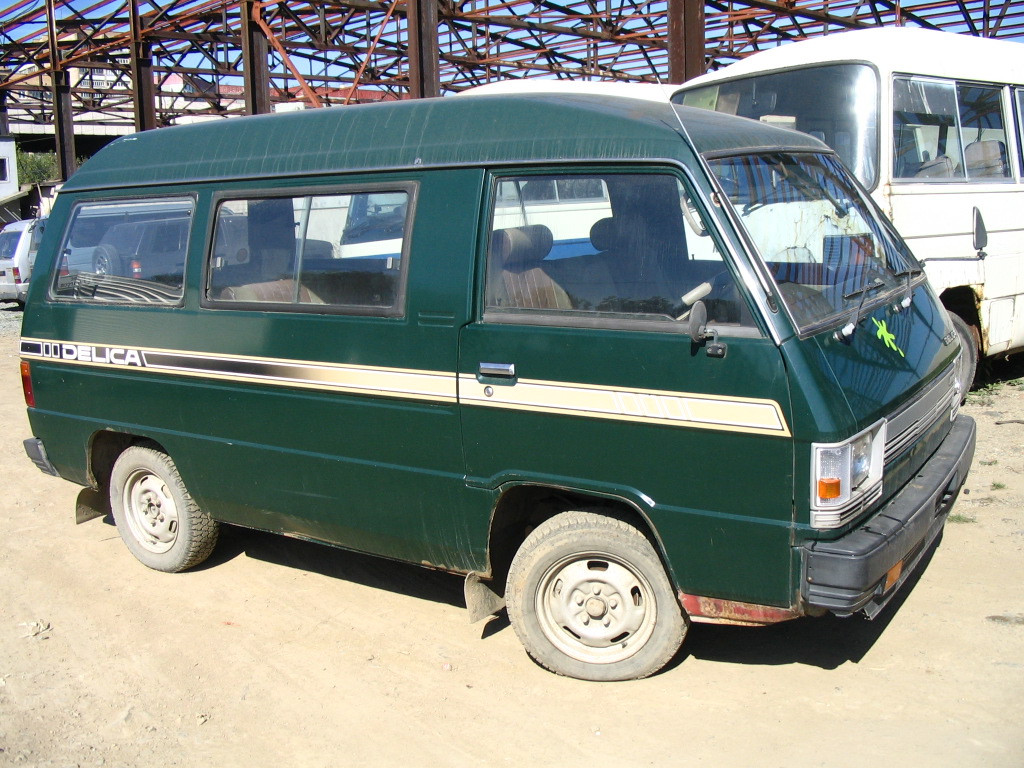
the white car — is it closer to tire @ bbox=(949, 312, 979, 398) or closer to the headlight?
tire @ bbox=(949, 312, 979, 398)

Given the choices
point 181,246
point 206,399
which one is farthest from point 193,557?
point 181,246

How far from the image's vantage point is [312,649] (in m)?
4.27

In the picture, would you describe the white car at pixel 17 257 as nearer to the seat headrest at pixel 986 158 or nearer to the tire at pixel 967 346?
the seat headrest at pixel 986 158

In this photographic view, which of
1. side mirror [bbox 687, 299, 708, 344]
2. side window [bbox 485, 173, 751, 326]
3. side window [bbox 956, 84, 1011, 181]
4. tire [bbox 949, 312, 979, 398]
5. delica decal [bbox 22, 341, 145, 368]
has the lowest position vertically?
tire [bbox 949, 312, 979, 398]

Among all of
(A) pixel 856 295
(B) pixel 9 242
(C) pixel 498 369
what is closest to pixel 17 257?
(B) pixel 9 242

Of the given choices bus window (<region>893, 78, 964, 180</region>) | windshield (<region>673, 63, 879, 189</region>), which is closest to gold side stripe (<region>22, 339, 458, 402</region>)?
windshield (<region>673, 63, 879, 189</region>)

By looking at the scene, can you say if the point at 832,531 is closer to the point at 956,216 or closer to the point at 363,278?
the point at 363,278

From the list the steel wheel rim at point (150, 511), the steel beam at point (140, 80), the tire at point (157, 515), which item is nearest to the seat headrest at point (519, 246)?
the tire at point (157, 515)

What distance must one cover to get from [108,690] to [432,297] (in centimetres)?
214

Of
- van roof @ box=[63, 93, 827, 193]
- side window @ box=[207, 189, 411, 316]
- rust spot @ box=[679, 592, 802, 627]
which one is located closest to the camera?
rust spot @ box=[679, 592, 802, 627]

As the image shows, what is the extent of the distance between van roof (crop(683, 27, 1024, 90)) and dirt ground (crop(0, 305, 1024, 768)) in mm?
3264

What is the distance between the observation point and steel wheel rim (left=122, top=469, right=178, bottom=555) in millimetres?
5230

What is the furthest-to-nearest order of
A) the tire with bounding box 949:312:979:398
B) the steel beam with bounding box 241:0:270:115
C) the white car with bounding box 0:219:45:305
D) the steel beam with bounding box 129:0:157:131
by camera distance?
the white car with bounding box 0:219:45:305, the steel beam with bounding box 129:0:157:131, the steel beam with bounding box 241:0:270:115, the tire with bounding box 949:312:979:398

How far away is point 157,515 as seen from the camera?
5309 millimetres
